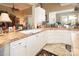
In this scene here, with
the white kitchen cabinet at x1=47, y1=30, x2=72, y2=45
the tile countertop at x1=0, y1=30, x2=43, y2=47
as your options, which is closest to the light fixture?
the tile countertop at x1=0, y1=30, x2=43, y2=47

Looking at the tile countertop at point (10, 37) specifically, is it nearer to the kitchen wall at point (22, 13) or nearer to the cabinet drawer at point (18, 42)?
the cabinet drawer at point (18, 42)

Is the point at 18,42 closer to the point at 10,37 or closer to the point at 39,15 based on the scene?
the point at 10,37

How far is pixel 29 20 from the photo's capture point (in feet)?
5.77

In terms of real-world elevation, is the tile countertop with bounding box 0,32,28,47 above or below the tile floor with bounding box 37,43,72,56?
above

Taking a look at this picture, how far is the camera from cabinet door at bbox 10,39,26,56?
63.3 inches

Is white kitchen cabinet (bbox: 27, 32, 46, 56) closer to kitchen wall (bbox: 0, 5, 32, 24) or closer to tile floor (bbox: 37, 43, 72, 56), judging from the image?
tile floor (bbox: 37, 43, 72, 56)

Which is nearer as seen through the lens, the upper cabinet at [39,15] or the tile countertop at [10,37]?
the tile countertop at [10,37]

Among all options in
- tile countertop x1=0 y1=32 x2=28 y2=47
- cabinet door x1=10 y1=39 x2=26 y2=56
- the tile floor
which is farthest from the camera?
the tile floor

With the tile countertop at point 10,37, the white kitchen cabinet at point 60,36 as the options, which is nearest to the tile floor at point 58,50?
the white kitchen cabinet at point 60,36

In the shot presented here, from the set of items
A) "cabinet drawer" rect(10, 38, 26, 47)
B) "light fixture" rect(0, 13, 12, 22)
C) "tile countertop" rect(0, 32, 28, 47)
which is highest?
"light fixture" rect(0, 13, 12, 22)

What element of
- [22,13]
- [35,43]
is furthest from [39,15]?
[35,43]

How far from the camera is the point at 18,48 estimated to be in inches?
65.9

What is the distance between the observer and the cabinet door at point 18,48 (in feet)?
5.27

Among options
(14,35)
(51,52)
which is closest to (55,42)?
(51,52)
